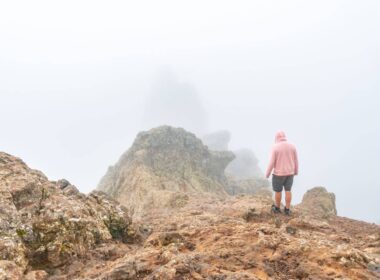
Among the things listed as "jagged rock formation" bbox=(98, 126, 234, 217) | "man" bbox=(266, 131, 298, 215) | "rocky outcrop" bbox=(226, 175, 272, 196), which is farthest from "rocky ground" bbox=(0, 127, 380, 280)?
"rocky outcrop" bbox=(226, 175, 272, 196)

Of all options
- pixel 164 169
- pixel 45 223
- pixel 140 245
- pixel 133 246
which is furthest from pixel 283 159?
pixel 164 169

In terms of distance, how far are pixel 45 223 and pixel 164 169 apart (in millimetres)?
40217

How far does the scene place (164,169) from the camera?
5294 centimetres

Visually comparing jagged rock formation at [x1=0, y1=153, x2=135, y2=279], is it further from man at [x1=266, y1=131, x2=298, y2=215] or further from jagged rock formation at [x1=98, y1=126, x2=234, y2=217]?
jagged rock formation at [x1=98, y1=126, x2=234, y2=217]

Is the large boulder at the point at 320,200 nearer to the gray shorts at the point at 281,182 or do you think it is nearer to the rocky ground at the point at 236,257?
the gray shorts at the point at 281,182

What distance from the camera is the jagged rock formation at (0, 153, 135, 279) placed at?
1143 centimetres

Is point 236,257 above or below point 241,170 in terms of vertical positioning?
below

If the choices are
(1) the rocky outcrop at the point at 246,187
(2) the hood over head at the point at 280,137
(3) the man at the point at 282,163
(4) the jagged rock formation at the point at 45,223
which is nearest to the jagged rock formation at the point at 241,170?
(1) the rocky outcrop at the point at 246,187

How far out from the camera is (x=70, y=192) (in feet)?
54.1

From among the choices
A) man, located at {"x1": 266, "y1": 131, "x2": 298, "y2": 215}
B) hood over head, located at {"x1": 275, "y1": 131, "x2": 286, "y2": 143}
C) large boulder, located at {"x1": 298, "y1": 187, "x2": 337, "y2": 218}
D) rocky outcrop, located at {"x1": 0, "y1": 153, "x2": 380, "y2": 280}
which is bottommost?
rocky outcrop, located at {"x1": 0, "y1": 153, "x2": 380, "y2": 280}

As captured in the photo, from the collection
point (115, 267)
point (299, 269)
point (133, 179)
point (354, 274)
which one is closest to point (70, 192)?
point (115, 267)

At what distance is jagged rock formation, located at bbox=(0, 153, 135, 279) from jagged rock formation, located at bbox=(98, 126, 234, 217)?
71.4 feet

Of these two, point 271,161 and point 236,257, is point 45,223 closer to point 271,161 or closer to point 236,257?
point 236,257

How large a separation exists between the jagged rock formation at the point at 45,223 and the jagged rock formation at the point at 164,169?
2176 cm
